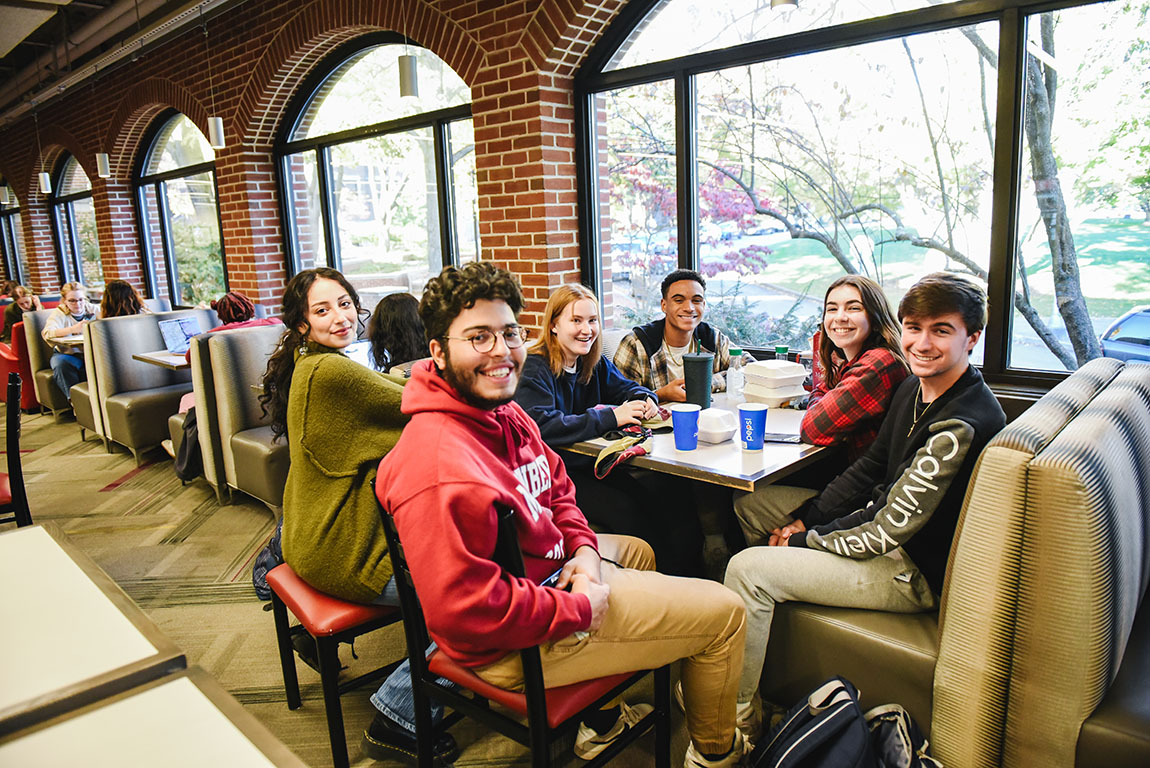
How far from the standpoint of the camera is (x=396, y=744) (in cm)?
210

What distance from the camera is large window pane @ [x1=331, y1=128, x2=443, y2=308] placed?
540cm

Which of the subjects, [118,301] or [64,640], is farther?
[118,301]

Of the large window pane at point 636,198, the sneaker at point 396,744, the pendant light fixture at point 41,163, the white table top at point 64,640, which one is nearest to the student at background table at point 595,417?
the sneaker at point 396,744

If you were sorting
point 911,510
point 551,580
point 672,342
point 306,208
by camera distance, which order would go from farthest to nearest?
1. point 306,208
2. point 672,342
3. point 911,510
4. point 551,580

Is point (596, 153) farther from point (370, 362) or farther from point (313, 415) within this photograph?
point (313, 415)

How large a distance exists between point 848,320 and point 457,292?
143cm

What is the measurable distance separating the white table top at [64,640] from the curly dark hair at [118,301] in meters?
4.71

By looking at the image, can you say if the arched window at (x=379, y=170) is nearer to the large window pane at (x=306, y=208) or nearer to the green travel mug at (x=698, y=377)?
the large window pane at (x=306, y=208)

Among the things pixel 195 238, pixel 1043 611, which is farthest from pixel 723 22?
pixel 195 238

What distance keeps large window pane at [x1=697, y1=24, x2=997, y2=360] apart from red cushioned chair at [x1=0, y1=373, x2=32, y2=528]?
3046mm

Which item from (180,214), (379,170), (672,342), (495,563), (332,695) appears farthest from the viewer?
(180,214)

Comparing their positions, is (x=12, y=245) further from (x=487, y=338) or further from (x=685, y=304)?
(x=487, y=338)

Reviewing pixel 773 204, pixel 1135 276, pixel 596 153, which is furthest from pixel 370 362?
pixel 1135 276

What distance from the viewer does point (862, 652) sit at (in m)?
1.91
